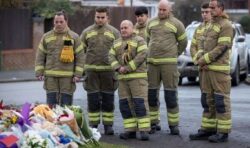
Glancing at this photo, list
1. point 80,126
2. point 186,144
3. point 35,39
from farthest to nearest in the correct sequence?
point 35,39
point 186,144
point 80,126

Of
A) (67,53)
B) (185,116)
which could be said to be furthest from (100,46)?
(185,116)

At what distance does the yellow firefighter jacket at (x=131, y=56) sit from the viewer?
11.3 meters

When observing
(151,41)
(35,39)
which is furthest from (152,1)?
(151,41)

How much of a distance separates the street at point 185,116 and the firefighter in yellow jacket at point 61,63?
97cm

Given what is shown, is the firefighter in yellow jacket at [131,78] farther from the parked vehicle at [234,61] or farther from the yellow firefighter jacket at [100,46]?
the parked vehicle at [234,61]

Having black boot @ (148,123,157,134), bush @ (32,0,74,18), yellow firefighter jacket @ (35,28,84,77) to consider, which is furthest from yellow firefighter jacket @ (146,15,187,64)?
bush @ (32,0,74,18)

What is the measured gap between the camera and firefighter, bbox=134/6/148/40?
485 inches

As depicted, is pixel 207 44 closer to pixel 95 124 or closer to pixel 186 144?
pixel 186 144

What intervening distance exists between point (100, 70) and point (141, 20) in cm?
115

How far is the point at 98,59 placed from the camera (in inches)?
475

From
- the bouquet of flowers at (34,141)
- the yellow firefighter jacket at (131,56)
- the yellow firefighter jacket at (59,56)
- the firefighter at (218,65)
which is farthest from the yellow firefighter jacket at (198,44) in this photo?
the bouquet of flowers at (34,141)

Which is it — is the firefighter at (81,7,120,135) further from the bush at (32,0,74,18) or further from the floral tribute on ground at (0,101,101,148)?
the bush at (32,0,74,18)

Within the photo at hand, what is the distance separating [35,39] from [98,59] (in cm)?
2030

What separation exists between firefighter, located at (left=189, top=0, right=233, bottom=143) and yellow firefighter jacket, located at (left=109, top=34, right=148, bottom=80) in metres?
0.88
